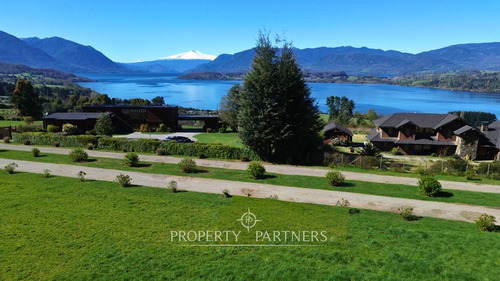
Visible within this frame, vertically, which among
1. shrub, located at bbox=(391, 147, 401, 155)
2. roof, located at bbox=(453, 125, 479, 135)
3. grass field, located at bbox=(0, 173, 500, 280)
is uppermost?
roof, located at bbox=(453, 125, 479, 135)

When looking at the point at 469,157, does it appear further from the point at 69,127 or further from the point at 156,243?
the point at 69,127

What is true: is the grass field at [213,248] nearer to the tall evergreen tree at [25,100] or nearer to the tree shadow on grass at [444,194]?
the tree shadow on grass at [444,194]

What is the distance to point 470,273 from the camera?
9.73 m

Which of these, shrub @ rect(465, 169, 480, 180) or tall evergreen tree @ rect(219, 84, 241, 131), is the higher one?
tall evergreen tree @ rect(219, 84, 241, 131)

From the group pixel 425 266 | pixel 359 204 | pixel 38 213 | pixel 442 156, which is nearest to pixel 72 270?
pixel 38 213

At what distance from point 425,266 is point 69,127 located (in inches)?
1944

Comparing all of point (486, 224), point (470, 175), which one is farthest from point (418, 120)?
point (486, 224)

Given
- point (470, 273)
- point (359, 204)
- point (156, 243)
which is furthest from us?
point (359, 204)

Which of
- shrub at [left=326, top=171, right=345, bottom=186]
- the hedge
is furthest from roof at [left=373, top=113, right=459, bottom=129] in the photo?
the hedge

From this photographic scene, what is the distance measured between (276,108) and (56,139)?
86.3ft

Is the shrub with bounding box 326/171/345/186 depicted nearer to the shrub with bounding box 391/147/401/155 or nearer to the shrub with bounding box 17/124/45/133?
the shrub with bounding box 391/147/401/155

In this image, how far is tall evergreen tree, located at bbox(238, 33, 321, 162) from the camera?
28422 millimetres

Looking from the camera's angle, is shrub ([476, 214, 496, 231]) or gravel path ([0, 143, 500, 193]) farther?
gravel path ([0, 143, 500, 193])

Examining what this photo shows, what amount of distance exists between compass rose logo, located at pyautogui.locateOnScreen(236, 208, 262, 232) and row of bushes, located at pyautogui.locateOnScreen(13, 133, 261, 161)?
1528cm
